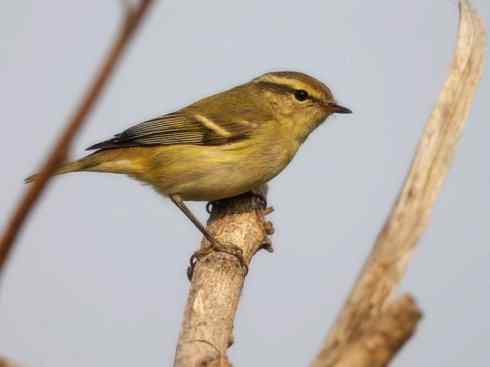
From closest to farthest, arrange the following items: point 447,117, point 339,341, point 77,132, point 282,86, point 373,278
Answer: point 77,132
point 339,341
point 373,278
point 447,117
point 282,86

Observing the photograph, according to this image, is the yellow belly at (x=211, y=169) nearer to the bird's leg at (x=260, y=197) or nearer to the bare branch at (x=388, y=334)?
the bird's leg at (x=260, y=197)

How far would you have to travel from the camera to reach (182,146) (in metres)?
5.45

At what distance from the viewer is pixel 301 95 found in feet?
19.0

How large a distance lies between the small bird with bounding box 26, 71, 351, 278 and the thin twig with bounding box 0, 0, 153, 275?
14.0 feet

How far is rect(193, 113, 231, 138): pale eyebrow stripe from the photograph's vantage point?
553cm

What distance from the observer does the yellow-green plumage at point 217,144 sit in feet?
17.4

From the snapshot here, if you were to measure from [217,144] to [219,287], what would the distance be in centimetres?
155

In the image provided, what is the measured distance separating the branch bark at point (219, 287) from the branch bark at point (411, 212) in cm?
129

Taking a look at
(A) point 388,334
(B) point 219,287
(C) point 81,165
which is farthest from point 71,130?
(C) point 81,165

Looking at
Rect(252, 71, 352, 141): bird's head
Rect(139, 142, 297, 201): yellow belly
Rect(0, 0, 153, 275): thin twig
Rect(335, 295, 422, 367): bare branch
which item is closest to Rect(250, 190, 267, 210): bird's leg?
Rect(139, 142, 297, 201): yellow belly

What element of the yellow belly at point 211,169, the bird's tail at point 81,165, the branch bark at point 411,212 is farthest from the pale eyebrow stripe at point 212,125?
the branch bark at point 411,212

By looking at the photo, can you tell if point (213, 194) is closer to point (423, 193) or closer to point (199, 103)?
point (199, 103)

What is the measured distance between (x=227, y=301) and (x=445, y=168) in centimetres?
212

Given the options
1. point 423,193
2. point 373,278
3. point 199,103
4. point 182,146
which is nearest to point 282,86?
point 199,103
